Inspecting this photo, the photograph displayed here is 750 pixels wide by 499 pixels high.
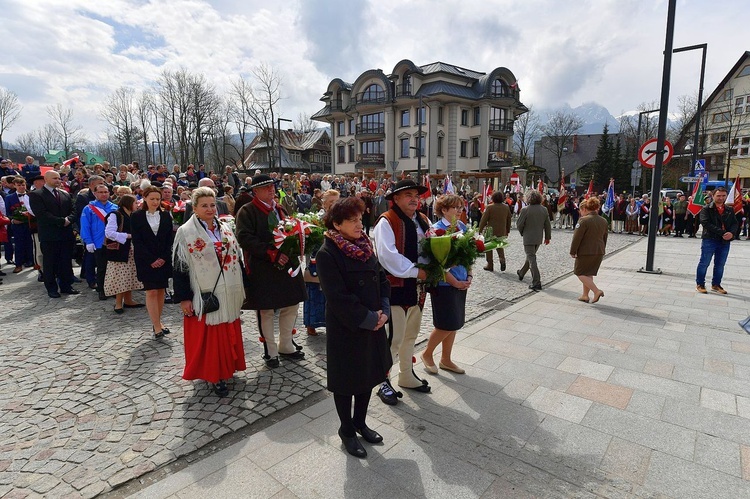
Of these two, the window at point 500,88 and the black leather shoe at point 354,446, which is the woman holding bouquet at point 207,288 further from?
the window at point 500,88

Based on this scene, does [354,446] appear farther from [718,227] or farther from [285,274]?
[718,227]

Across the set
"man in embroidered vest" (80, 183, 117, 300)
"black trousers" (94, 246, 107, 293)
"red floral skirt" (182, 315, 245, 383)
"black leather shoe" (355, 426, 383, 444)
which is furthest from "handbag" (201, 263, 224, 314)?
"black trousers" (94, 246, 107, 293)

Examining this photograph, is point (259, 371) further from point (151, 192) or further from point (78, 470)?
point (151, 192)

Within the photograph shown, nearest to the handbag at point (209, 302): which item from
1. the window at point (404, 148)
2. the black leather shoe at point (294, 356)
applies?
the black leather shoe at point (294, 356)

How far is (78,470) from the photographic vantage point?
2.98 metres

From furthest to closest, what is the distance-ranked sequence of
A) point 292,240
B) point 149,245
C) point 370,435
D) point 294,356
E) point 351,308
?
point 149,245, point 294,356, point 292,240, point 370,435, point 351,308

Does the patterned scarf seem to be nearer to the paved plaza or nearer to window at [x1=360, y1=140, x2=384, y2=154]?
the paved plaza

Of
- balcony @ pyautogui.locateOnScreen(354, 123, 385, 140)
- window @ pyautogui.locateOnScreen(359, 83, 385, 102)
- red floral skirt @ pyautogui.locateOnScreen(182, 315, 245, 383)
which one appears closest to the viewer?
red floral skirt @ pyautogui.locateOnScreen(182, 315, 245, 383)

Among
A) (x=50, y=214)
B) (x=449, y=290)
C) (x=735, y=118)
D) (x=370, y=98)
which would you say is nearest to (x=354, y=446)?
(x=449, y=290)

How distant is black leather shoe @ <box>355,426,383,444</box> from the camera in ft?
10.8

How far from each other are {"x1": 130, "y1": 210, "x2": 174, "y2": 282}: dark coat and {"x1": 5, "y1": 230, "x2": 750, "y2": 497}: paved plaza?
962mm

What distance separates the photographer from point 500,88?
47.8 m

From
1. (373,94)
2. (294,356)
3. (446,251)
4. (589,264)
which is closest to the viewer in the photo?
(446,251)

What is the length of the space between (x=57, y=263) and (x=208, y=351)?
5.82 m
